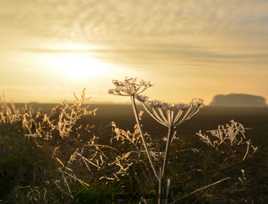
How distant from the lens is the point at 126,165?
5898 millimetres

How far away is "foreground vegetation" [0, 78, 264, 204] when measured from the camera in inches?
167

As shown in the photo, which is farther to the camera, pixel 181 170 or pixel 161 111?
pixel 181 170

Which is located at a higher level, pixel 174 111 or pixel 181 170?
pixel 174 111

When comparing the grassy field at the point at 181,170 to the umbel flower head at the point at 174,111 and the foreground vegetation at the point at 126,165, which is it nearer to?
the foreground vegetation at the point at 126,165

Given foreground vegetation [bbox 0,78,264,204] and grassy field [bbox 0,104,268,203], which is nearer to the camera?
foreground vegetation [bbox 0,78,264,204]

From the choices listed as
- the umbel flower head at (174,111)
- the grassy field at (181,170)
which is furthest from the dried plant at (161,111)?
the grassy field at (181,170)

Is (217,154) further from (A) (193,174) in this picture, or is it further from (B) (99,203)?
(B) (99,203)

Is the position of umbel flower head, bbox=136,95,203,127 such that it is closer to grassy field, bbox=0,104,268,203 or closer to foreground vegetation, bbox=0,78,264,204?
foreground vegetation, bbox=0,78,264,204

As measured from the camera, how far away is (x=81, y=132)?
761 cm

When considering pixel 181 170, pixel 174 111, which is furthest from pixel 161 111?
pixel 181 170

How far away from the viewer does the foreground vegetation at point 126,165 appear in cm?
423

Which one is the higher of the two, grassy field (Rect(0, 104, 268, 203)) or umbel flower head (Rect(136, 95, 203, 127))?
umbel flower head (Rect(136, 95, 203, 127))

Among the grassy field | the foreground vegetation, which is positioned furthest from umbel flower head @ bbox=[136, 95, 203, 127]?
the grassy field

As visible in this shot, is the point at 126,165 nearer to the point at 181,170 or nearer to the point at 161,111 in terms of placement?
the point at 181,170
